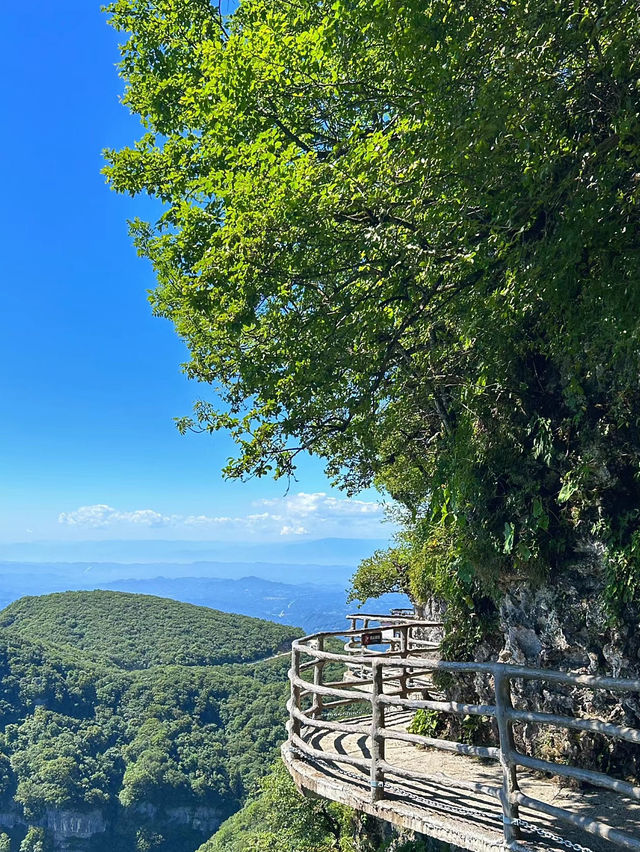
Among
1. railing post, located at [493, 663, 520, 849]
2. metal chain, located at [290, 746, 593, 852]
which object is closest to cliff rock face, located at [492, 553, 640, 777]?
metal chain, located at [290, 746, 593, 852]

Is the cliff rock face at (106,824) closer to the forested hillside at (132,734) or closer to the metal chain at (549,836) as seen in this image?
the forested hillside at (132,734)

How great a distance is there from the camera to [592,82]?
4.79 metres

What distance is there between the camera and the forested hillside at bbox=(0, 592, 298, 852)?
88.4m

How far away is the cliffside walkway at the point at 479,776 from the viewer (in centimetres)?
438

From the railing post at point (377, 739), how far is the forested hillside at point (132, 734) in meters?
84.8

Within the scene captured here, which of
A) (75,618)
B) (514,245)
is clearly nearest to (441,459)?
(514,245)

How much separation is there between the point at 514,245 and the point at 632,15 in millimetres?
2172

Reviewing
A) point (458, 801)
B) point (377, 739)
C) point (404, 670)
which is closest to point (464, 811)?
point (458, 801)

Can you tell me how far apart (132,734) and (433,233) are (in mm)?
118120

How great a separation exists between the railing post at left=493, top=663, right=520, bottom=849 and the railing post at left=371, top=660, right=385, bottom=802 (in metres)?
1.36

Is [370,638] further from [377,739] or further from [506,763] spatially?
[506,763]

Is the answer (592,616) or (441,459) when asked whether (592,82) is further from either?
(592,616)

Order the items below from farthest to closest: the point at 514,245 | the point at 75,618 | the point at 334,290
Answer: the point at 75,618, the point at 334,290, the point at 514,245

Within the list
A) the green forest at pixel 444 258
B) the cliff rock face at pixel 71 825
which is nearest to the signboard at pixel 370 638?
the green forest at pixel 444 258
